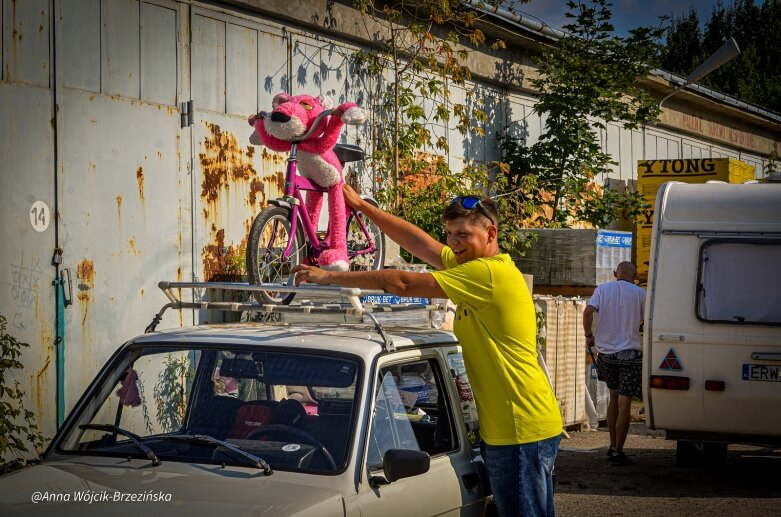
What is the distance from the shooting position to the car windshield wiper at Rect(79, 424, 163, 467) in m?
4.51

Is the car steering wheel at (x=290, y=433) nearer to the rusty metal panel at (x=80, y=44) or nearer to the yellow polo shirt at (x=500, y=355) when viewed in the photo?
the yellow polo shirt at (x=500, y=355)

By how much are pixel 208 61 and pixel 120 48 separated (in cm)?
110

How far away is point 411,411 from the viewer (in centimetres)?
512

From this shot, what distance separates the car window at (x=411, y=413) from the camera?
4770 mm

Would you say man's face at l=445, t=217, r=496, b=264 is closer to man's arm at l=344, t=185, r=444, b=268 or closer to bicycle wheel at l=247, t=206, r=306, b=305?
man's arm at l=344, t=185, r=444, b=268

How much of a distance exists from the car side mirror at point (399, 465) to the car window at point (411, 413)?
3.2 inches

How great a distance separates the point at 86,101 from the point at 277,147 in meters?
2.65

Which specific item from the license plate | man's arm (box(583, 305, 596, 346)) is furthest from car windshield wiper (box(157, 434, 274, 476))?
man's arm (box(583, 305, 596, 346))

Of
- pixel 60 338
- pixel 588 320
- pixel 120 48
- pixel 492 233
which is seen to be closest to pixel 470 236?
pixel 492 233

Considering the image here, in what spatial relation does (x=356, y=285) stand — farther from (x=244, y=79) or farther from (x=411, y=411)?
(x=244, y=79)

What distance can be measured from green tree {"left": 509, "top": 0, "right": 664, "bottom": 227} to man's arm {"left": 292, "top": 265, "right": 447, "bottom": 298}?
1100 cm

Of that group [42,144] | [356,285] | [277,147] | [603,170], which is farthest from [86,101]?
[603,170]

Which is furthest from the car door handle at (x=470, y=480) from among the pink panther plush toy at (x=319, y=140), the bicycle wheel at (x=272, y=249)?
the pink panther plush toy at (x=319, y=140)

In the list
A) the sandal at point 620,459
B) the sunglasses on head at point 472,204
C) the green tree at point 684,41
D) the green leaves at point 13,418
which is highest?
the green tree at point 684,41
